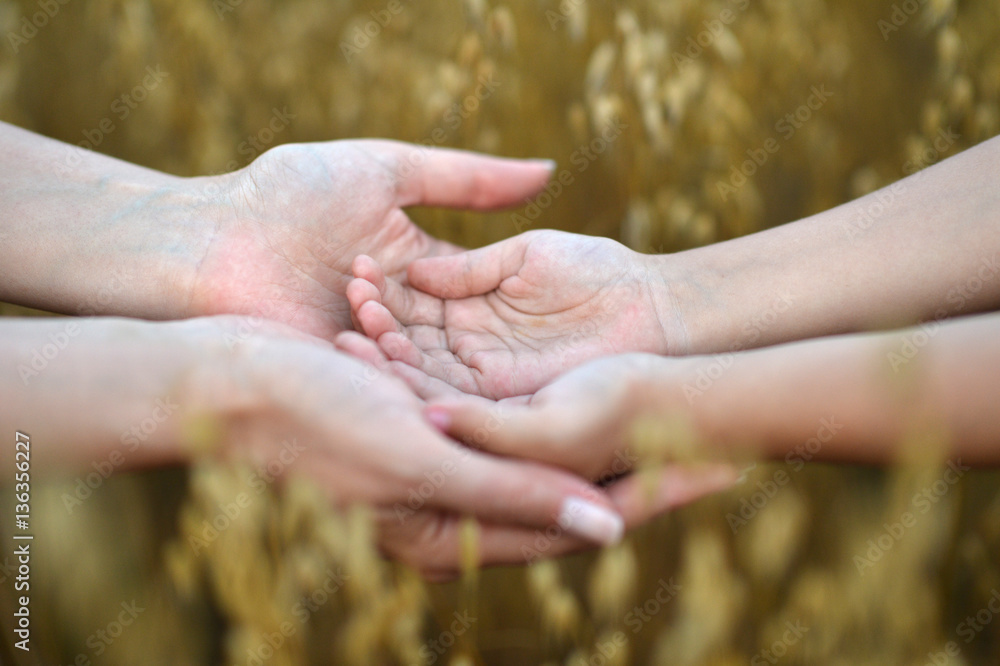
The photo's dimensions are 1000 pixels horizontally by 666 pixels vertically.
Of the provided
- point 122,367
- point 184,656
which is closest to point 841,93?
point 122,367

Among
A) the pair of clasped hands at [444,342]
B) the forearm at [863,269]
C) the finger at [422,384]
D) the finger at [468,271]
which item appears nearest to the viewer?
the pair of clasped hands at [444,342]

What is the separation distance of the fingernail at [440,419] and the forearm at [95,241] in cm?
53

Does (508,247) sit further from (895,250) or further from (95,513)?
(95,513)

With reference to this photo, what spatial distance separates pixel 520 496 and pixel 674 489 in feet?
0.61

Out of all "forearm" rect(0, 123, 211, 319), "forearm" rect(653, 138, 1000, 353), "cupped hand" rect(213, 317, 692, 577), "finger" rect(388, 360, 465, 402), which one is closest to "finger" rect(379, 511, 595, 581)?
"cupped hand" rect(213, 317, 692, 577)

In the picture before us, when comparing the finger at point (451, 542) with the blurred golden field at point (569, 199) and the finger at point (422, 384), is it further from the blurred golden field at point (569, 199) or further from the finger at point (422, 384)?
the finger at point (422, 384)

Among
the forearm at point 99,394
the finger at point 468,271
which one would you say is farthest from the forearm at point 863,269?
the forearm at point 99,394

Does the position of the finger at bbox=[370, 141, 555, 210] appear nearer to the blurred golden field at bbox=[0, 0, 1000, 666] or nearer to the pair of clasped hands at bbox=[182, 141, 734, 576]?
the pair of clasped hands at bbox=[182, 141, 734, 576]

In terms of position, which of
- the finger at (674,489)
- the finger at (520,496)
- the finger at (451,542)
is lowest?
the finger at (451,542)

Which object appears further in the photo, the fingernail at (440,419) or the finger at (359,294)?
the finger at (359,294)

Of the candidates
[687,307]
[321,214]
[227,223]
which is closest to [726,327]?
[687,307]

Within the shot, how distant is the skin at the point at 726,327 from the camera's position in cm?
78

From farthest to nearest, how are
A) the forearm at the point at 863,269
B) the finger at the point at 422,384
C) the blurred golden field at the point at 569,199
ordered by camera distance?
the forearm at the point at 863,269 → the finger at the point at 422,384 → the blurred golden field at the point at 569,199

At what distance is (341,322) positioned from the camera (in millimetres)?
1113
